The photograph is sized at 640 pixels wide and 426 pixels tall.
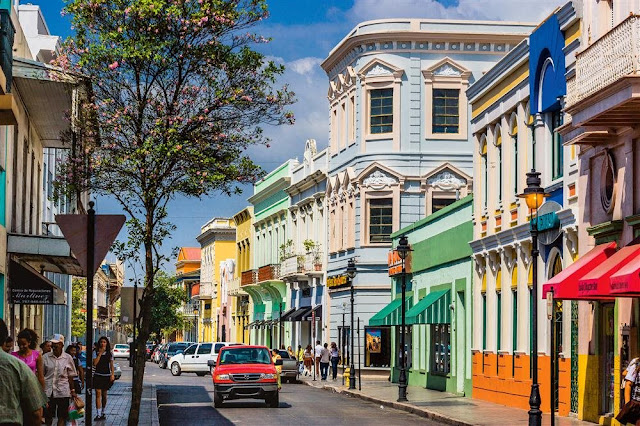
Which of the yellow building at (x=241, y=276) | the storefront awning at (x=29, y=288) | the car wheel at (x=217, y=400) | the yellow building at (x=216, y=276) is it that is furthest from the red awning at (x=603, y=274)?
the yellow building at (x=216, y=276)

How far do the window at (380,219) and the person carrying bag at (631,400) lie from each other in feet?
114

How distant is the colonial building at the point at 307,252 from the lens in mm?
61062

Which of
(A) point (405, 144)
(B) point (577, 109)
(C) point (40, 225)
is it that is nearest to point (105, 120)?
(B) point (577, 109)

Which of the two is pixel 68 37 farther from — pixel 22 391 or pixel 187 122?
pixel 22 391

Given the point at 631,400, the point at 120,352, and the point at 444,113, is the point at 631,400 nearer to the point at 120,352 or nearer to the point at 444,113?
the point at 444,113

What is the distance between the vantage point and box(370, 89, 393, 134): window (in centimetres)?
5312

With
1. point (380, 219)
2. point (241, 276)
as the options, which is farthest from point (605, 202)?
point (241, 276)

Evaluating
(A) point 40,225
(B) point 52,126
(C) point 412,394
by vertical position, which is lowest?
(C) point 412,394

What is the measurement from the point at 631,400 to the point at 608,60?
20.8ft

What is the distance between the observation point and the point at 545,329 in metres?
30.0

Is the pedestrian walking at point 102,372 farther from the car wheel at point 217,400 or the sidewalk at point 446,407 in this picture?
the sidewalk at point 446,407

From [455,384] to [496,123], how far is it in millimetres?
8511

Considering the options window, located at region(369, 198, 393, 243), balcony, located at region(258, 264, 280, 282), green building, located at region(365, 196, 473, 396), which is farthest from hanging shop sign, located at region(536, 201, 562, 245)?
balcony, located at region(258, 264, 280, 282)

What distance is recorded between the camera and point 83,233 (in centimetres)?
1521
